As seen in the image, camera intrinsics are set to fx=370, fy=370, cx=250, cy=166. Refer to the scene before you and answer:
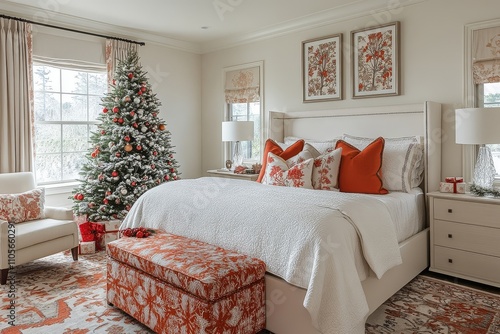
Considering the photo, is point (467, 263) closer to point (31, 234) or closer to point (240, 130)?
point (240, 130)

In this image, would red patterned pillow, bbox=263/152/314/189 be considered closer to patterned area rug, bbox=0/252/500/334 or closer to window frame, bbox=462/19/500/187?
patterned area rug, bbox=0/252/500/334

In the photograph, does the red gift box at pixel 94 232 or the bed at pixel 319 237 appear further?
the red gift box at pixel 94 232

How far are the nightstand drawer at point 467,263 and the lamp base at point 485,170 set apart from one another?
0.61 metres

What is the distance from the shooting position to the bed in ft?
6.69

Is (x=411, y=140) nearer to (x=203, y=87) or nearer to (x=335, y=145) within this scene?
(x=335, y=145)

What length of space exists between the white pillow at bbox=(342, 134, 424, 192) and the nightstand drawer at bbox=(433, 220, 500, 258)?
451mm

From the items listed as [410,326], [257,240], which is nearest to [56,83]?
[257,240]

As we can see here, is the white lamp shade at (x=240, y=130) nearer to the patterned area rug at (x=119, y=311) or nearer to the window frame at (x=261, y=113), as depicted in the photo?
the window frame at (x=261, y=113)

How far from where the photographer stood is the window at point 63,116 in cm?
456

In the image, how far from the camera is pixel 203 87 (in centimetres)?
622

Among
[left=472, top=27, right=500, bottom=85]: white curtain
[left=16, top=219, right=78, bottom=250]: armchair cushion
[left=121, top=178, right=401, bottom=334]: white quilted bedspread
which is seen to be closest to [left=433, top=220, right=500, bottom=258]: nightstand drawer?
[left=121, top=178, right=401, bottom=334]: white quilted bedspread

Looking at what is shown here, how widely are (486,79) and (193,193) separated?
2833mm

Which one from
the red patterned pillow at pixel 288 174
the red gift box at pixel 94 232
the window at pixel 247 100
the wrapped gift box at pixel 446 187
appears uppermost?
the window at pixel 247 100

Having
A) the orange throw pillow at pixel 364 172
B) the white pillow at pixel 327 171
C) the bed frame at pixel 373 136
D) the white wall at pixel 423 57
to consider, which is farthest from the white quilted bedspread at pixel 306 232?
the white wall at pixel 423 57
